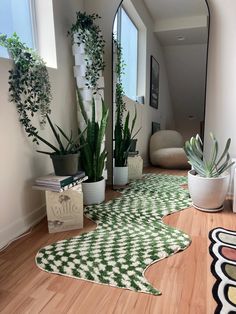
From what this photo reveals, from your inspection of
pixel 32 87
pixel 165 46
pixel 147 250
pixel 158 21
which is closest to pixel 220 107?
pixel 165 46

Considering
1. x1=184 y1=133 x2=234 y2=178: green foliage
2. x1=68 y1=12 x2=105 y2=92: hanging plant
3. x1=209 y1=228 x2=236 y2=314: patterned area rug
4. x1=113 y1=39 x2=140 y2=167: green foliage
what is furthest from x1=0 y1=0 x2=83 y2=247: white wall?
x1=209 y1=228 x2=236 y2=314: patterned area rug

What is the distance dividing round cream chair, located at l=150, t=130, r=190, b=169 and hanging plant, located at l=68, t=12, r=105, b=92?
84cm

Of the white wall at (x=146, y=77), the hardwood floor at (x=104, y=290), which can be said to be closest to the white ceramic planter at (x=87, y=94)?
the white wall at (x=146, y=77)

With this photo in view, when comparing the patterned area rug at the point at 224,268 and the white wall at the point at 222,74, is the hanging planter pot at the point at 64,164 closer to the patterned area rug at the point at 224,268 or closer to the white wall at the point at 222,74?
the patterned area rug at the point at 224,268

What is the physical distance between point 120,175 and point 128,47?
4.52 feet

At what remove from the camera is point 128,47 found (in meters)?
2.54

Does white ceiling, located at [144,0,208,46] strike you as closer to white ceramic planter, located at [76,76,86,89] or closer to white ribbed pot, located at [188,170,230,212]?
white ceramic planter, located at [76,76,86,89]

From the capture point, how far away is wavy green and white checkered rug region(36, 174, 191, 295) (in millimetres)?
1230

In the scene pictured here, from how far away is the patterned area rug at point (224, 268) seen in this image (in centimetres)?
103

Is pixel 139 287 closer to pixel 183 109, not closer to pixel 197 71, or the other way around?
pixel 183 109

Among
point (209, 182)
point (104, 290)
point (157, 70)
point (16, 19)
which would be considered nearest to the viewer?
point (104, 290)

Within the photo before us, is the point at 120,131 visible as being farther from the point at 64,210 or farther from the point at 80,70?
the point at 64,210

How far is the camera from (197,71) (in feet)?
7.54

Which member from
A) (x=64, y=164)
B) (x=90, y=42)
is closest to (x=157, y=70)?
(x=90, y=42)
